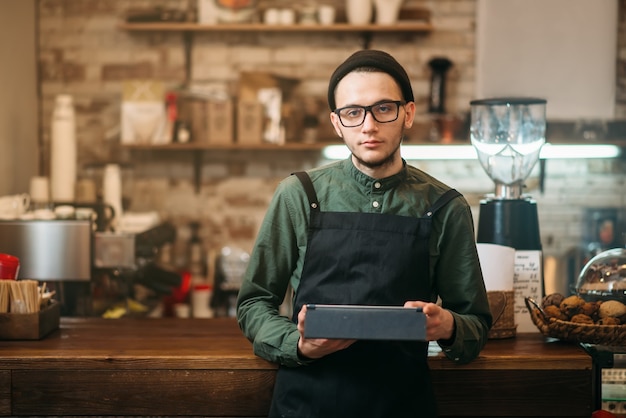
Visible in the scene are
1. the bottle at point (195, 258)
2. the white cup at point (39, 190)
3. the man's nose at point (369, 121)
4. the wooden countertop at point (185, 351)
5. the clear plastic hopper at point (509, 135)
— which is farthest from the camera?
the bottle at point (195, 258)

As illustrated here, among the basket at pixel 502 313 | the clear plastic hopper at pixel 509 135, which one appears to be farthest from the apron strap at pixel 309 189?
the clear plastic hopper at pixel 509 135

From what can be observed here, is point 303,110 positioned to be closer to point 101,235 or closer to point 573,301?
point 101,235

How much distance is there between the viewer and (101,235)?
3.54 m

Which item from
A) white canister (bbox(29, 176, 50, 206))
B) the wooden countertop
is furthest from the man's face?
white canister (bbox(29, 176, 50, 206))

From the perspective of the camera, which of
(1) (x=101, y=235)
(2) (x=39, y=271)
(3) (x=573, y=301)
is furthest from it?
(1) (x=101, y=235)

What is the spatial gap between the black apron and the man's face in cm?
14

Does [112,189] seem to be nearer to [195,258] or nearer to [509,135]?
[195,258]

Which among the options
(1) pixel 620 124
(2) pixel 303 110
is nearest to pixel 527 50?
(1) pixel 620 124

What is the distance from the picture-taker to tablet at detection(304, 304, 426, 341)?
5.27 ft

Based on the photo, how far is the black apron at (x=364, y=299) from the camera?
181 centimetres

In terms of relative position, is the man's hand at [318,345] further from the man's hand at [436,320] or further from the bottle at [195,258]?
the bottle at [195,258]

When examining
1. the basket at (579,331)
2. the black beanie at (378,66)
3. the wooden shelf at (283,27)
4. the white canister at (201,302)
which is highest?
the wooden shelf at (283,27)

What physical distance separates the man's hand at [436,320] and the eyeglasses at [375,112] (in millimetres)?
413

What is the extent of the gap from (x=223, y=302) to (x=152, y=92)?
1.23 meters
